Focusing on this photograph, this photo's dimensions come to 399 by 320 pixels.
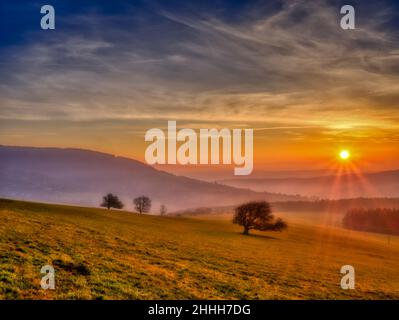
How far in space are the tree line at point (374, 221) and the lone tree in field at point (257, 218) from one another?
3699 inches

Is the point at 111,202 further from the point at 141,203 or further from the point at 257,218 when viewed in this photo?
the point at 257,218

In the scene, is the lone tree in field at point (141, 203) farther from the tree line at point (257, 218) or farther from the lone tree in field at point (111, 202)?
the tree line at point (257, 218)

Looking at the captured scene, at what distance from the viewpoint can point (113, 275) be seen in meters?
19.2

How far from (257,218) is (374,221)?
10620 cm

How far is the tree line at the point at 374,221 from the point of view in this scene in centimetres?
14554

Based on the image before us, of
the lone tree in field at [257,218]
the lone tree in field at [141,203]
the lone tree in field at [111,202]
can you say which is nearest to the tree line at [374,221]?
the lone tree in field at [257,218]

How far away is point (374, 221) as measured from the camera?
501 ft

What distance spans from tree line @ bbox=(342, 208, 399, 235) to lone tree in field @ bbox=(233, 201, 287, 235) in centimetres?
9396

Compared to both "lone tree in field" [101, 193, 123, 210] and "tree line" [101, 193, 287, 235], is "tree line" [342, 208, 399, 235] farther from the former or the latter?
"lone tree in field" [101, 193, 123, 210]

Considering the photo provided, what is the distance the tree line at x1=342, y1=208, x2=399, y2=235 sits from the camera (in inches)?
5730

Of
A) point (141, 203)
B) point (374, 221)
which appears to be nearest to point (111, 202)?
point (141, 203)

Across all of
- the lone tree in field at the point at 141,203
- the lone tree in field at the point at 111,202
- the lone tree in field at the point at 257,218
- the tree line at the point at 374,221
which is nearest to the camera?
the lone tree in field at the point at 257,218
